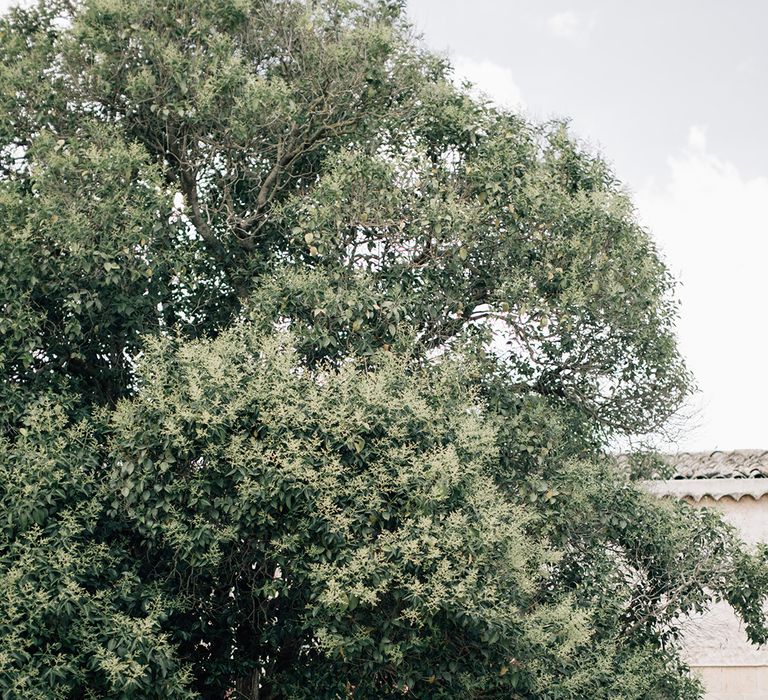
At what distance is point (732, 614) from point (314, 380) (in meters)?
7.36

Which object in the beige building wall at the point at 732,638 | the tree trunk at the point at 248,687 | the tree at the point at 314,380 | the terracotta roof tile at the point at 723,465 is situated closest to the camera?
the tree at the point at 314,380

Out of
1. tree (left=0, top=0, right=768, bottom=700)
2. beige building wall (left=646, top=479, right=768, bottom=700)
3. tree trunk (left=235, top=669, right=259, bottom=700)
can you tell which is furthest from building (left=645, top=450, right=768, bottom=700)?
tree trunk (left=235, top=669, right=259, bottom=700)

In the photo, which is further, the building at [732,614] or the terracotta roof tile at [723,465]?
the terracotta roof tile at [723,465]

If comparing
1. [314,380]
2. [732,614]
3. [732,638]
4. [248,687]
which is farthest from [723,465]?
[314,380]

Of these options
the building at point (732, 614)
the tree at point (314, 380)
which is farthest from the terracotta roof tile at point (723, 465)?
the tree at point (314, 380)

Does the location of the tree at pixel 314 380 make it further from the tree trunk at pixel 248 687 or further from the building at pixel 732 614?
the building at pixel 732 614

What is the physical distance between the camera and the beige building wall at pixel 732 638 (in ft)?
40.3

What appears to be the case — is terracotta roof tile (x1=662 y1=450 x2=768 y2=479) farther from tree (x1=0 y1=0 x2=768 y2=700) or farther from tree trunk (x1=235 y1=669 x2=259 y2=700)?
tree trunk (x1=235 y1=669 x2=259 y2=700)

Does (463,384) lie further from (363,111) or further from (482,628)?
(363,111)

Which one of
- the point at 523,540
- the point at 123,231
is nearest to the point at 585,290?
the point at 523,540

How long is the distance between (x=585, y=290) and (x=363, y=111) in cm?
255

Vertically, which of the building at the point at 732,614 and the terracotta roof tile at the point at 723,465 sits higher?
the terracotta roof tile at the point at 723,465

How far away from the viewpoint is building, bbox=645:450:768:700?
12297 mm

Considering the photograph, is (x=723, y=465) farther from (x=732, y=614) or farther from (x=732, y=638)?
(x=732, y=638)
